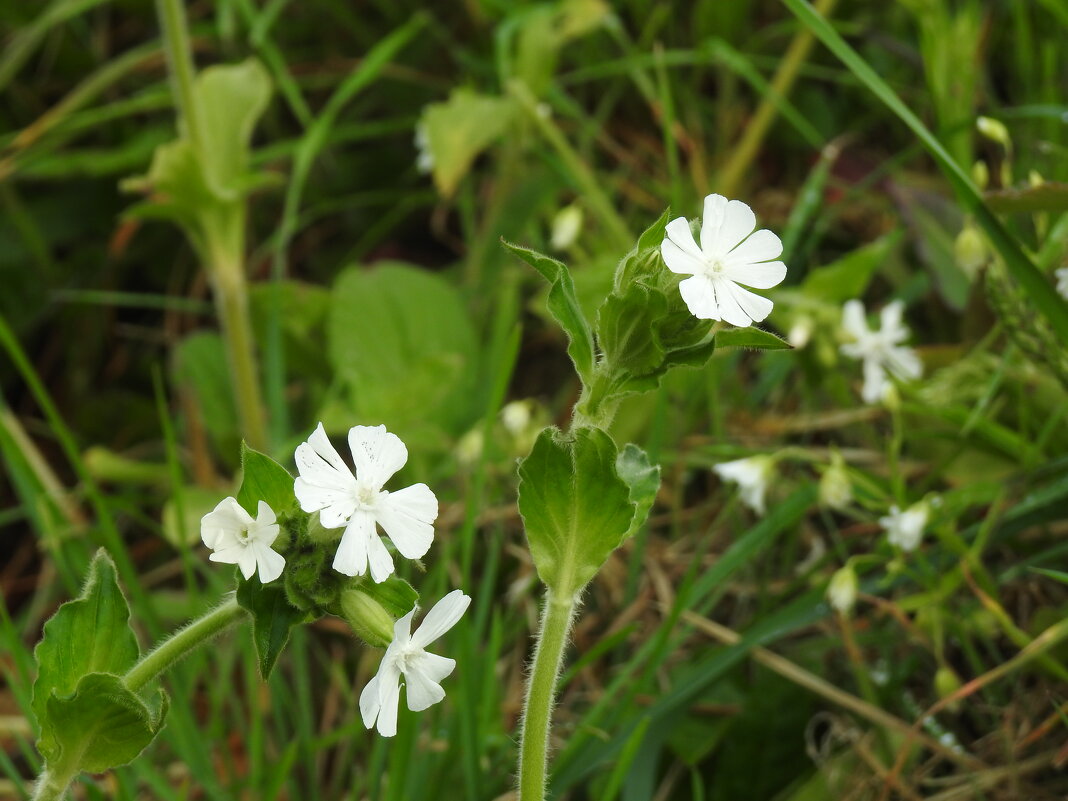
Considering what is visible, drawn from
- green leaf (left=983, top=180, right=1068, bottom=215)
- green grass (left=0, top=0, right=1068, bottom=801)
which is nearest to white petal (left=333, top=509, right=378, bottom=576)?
green grass (left=0, top=0, right=1068, bottom=801)

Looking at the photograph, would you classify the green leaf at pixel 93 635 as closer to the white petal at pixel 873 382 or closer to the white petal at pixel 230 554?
the white petal at pixel 230 554

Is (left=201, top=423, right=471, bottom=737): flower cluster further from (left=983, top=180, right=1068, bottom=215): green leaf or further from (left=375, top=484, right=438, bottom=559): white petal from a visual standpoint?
(left=983, top=180, right=1068, bottom=215): green leaf

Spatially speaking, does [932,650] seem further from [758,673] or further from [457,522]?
[457,522]

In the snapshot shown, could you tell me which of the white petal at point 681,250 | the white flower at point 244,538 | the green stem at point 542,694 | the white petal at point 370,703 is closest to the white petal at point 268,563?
the white flower at point 244,538

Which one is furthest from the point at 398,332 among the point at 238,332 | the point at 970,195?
the point at 970,195

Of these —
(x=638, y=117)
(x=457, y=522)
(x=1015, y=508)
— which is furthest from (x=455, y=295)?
(x=1015, y=508)
